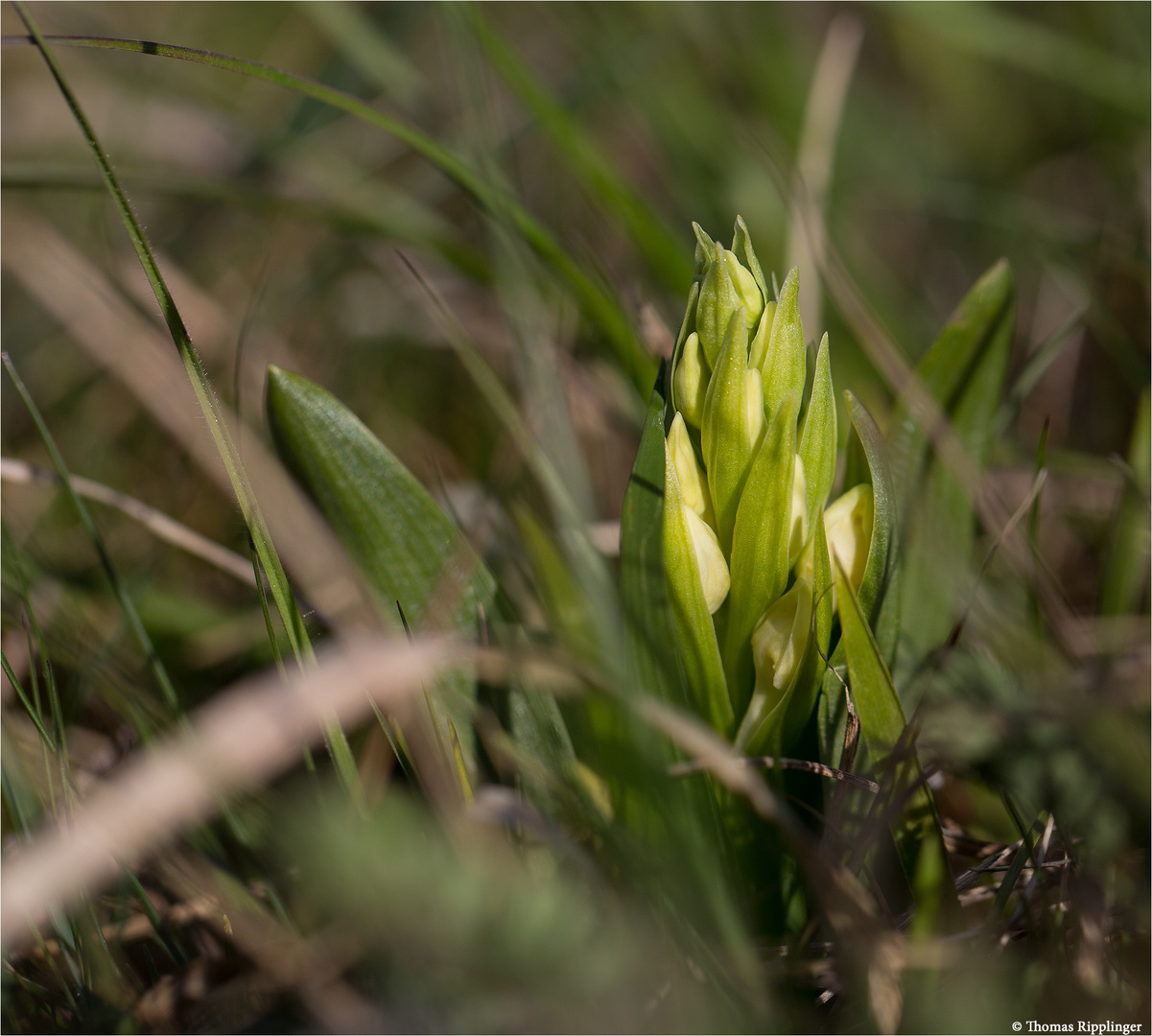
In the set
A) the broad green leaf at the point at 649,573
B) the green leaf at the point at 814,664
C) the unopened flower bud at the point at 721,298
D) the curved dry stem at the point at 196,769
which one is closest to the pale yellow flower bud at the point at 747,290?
the unopened flower bud at the point at 721,298

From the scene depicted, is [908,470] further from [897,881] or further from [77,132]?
[77,132]

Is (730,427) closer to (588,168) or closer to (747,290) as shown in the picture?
(747,290)

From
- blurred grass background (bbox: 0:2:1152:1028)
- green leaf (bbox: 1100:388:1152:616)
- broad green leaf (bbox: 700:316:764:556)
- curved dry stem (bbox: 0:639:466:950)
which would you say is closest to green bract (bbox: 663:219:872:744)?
broad green leaf (bbox: 700:316:764:556)

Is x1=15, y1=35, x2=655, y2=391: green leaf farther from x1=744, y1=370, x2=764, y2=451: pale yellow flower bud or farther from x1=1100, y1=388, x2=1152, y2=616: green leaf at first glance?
x1=1100, y1=388, x2=1152, y2=616: green leaf

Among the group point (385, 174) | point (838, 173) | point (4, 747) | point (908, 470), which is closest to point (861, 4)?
point (838, 173)

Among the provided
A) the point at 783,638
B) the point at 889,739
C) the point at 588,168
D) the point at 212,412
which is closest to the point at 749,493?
the point at 783,638
